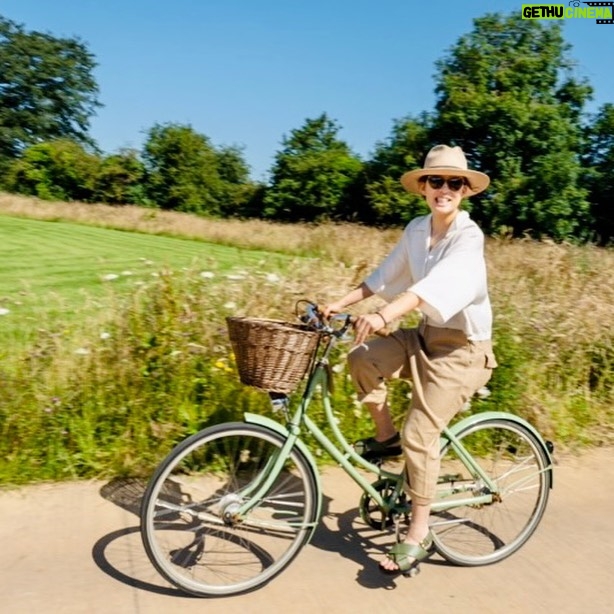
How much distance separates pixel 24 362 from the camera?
441 cm

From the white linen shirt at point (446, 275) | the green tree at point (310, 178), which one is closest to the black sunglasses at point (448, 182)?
the white linen shirt at point (446, 275)

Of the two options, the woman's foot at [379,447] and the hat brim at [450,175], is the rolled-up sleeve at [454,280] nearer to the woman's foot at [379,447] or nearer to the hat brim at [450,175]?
the hat brim at [450,175]

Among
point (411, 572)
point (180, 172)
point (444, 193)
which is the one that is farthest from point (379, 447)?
point (180, 172)

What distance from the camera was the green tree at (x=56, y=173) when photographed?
136 ft

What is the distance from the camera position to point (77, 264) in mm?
12133

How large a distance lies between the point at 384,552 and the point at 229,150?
1816 inches

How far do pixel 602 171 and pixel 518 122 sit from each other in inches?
236

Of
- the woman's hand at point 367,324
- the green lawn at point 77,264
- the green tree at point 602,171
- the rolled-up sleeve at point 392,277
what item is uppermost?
the green tree at point 602,171

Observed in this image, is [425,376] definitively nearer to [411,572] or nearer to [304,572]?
[411,572]

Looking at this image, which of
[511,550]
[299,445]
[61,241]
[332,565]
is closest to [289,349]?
[299,445]

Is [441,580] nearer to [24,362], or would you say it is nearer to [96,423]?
[96,423]

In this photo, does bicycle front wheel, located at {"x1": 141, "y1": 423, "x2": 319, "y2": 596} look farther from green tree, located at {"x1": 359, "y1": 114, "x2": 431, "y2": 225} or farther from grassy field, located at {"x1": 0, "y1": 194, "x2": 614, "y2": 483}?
green tree, located at {"x1": 359, "y1": 114, "x2": 431, "y2": 225}

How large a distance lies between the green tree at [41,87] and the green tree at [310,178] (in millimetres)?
26188

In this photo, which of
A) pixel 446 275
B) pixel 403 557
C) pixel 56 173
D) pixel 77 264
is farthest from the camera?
pixel 56 173
